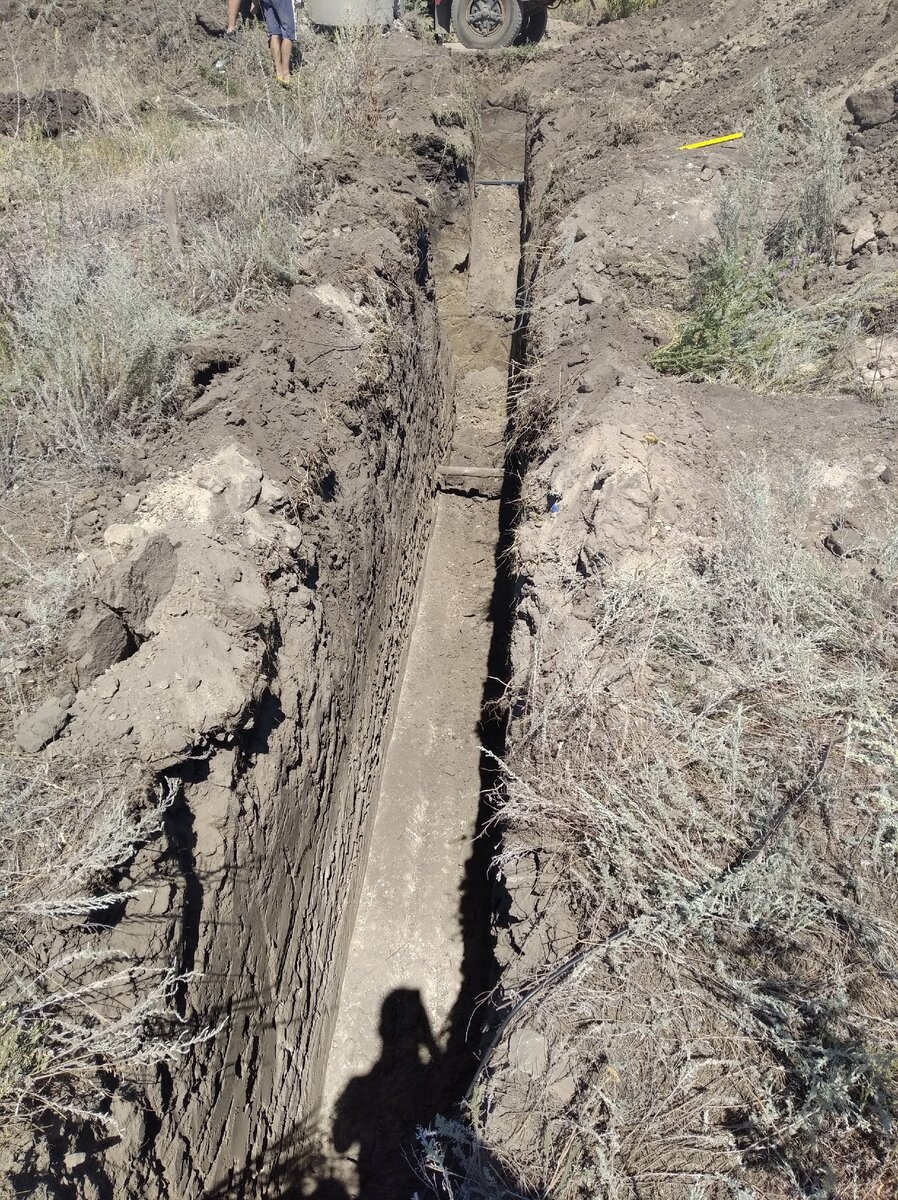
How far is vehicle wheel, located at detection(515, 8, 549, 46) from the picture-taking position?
30.2 feet

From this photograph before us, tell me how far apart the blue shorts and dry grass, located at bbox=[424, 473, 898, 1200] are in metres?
7.33

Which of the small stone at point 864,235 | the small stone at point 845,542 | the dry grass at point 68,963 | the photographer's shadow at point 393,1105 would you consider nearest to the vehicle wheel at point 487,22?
the small stone at point 864,235

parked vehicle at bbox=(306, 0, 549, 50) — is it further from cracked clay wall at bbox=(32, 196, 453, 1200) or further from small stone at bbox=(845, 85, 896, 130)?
cracked clay wall at bbox=(32, 196, 453, 1200)

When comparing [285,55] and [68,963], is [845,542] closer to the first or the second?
[68,963]

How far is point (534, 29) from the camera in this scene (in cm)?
930

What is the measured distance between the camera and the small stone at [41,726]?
2027 mm

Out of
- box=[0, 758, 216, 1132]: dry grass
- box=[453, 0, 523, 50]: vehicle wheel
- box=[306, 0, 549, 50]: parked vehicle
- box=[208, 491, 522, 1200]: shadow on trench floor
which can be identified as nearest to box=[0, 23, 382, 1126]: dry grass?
box=[0, 758, 216, 1132]: dry grass

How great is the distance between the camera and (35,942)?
1.73 m

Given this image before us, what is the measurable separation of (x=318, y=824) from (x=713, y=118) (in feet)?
23.3

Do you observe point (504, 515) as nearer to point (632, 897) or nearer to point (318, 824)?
point (318, 824)

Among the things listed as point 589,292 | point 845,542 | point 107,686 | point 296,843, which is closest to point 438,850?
point 296,843

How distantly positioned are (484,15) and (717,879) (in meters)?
11.0

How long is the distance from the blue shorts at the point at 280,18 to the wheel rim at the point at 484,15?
3.11m

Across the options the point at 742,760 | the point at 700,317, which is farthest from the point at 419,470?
the point at 742,760
